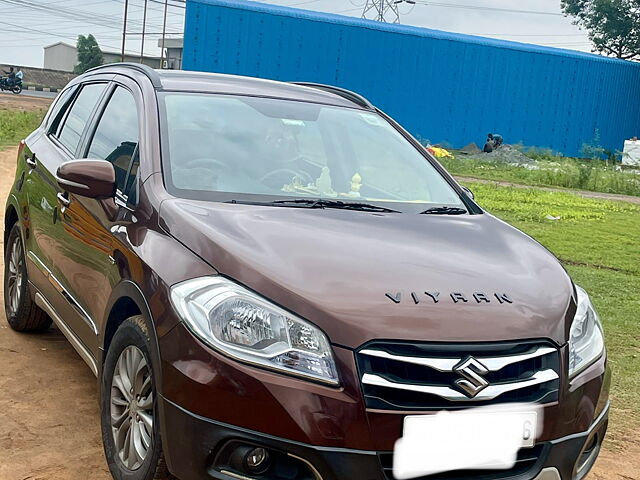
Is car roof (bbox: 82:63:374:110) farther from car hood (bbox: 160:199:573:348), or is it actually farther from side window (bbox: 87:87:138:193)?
car hood (bbox: 160:199:573:348)

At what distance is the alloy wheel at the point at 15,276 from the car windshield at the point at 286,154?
6.47 feet

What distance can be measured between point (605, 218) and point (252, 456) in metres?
12.9

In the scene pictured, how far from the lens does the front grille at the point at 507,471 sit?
247cm

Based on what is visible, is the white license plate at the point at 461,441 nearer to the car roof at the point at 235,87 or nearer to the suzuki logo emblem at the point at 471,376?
the suzuki logo emblem at the point at 471,376

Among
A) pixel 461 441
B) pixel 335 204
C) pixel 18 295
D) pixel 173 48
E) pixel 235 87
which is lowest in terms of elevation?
pixel 18 295

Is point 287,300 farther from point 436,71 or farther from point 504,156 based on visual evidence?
point 436,71

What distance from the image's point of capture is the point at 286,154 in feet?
12.8

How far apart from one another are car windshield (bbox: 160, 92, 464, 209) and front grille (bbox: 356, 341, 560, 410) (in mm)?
1190

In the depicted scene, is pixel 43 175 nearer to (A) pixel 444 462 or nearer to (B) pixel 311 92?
(B) pixel 311 92

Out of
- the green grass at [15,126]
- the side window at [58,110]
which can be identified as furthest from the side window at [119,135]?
the green grass at [15,126]

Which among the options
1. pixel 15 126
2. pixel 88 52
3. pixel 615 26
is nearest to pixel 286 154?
pixel 15 126

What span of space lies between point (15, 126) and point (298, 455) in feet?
78.1

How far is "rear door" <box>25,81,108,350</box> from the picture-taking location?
13.3 ft

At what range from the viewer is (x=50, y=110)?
554 cm
